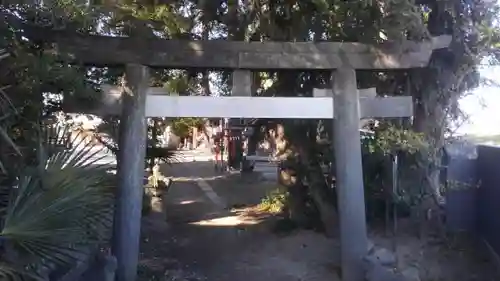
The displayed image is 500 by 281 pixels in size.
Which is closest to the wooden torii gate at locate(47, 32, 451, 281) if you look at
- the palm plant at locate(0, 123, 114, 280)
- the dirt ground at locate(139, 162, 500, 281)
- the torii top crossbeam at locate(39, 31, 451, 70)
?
the torii top crossbeam at locate(39, 31, 451, 70)

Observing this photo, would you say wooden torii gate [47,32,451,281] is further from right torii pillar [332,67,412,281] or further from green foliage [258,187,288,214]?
green foliage [258,187,288,214]

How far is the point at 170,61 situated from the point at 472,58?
13.5 feet

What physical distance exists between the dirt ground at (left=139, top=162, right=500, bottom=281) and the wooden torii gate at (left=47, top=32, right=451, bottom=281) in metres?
0.74

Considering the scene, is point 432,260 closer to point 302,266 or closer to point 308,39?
point 302,266

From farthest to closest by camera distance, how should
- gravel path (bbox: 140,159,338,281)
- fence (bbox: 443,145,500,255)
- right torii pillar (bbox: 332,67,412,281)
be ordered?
fence (bbox: 443,145,500,255) → gravel path (bbox: 140,159,338,281) → right torii pillar (bbox: 332,67,412,281)

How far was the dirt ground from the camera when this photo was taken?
8016 millimetres

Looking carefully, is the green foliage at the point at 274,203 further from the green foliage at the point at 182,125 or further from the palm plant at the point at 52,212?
the palm plant at the point at 52,212

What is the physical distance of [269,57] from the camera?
25.3 ft

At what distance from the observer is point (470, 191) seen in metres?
9.09

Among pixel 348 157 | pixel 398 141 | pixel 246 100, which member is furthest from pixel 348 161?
pixel 246 100

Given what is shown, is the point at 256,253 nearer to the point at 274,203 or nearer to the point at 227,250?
the point at 227,250

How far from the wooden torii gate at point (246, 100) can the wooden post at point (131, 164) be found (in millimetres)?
12

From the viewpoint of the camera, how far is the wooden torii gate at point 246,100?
24.5ft

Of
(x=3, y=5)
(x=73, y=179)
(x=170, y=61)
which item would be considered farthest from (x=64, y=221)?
(x=170, y=61)
